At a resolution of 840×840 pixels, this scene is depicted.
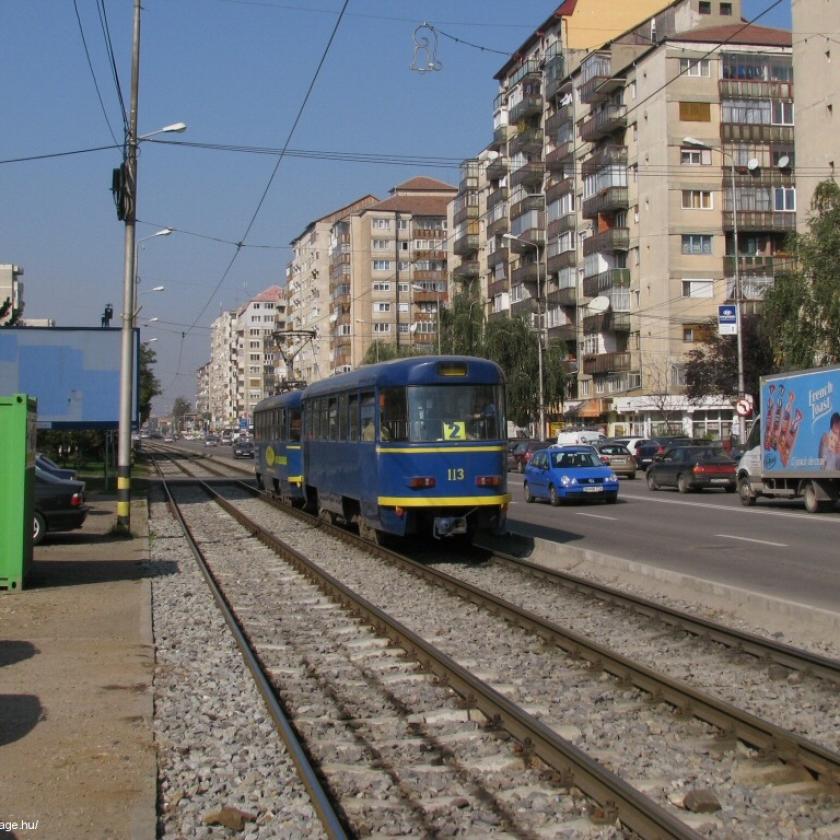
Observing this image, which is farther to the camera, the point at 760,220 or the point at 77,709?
the point at 760,220

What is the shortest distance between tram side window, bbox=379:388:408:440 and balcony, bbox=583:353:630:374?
52.1 metres

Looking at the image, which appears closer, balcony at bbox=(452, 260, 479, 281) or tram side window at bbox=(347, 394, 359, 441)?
tram side window at bbox=(347, 394, 359, 441)

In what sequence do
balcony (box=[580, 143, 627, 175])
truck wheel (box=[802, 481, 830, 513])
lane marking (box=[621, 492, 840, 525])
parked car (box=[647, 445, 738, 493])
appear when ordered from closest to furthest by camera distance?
1. lane marking (box=[621, 492, 840, 525])
2. truck wheel (box=[802, 481, 830, 513])
3. parked car (box=[647, 445, 738, 493])
4. balcony (box=[580, 143, 627, 175])

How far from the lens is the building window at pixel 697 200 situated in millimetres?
64188

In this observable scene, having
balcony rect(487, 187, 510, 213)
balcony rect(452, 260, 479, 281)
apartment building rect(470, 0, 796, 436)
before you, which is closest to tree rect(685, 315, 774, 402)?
apartment building rect(470, 0, 796, 436)

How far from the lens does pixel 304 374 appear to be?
470ft

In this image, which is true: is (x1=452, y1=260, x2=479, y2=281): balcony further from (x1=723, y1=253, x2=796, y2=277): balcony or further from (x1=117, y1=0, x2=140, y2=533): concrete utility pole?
(x1=117, y1=0, x2=140, y2=533): concrete utility pole

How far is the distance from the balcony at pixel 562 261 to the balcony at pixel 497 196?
9712 millimetres

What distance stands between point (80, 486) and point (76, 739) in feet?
42.3

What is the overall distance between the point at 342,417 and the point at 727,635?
10520 mm

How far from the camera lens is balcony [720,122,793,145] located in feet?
211

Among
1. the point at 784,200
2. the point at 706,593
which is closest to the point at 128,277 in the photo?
the point at 706,593

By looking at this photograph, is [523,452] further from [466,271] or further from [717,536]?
[466,271]

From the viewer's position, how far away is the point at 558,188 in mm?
75875
